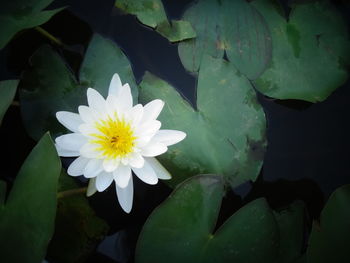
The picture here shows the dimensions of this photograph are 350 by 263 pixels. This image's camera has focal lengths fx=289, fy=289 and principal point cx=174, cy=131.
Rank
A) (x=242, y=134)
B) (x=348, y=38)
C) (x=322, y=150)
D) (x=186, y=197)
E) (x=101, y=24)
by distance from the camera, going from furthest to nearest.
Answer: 1. (x=101, y=24)
2. (x=322, y=150)
3. (x=348, y=38)
4. (x=242, y=134)
5. (x=186, y=197)

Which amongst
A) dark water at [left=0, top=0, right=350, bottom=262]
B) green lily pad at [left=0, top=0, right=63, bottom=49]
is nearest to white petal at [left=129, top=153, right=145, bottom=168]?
dark water at [left=0, top=0, right=350, bottom=262]

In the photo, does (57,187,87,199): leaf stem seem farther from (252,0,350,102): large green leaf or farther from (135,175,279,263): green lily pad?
(252,0,350,102): large green leaf

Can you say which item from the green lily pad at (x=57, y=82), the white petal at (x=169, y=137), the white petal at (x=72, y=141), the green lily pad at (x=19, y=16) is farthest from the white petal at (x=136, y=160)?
the green lily pad at (x=19, y=16)

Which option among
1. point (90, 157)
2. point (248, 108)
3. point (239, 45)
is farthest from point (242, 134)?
point (90, 157)

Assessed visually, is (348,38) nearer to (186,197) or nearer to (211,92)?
(211,92)

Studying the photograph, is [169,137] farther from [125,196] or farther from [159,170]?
[125,196]

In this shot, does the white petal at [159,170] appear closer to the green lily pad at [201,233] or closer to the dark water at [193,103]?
the green lily pad at [201,233]

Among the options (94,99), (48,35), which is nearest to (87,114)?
(94,99)
